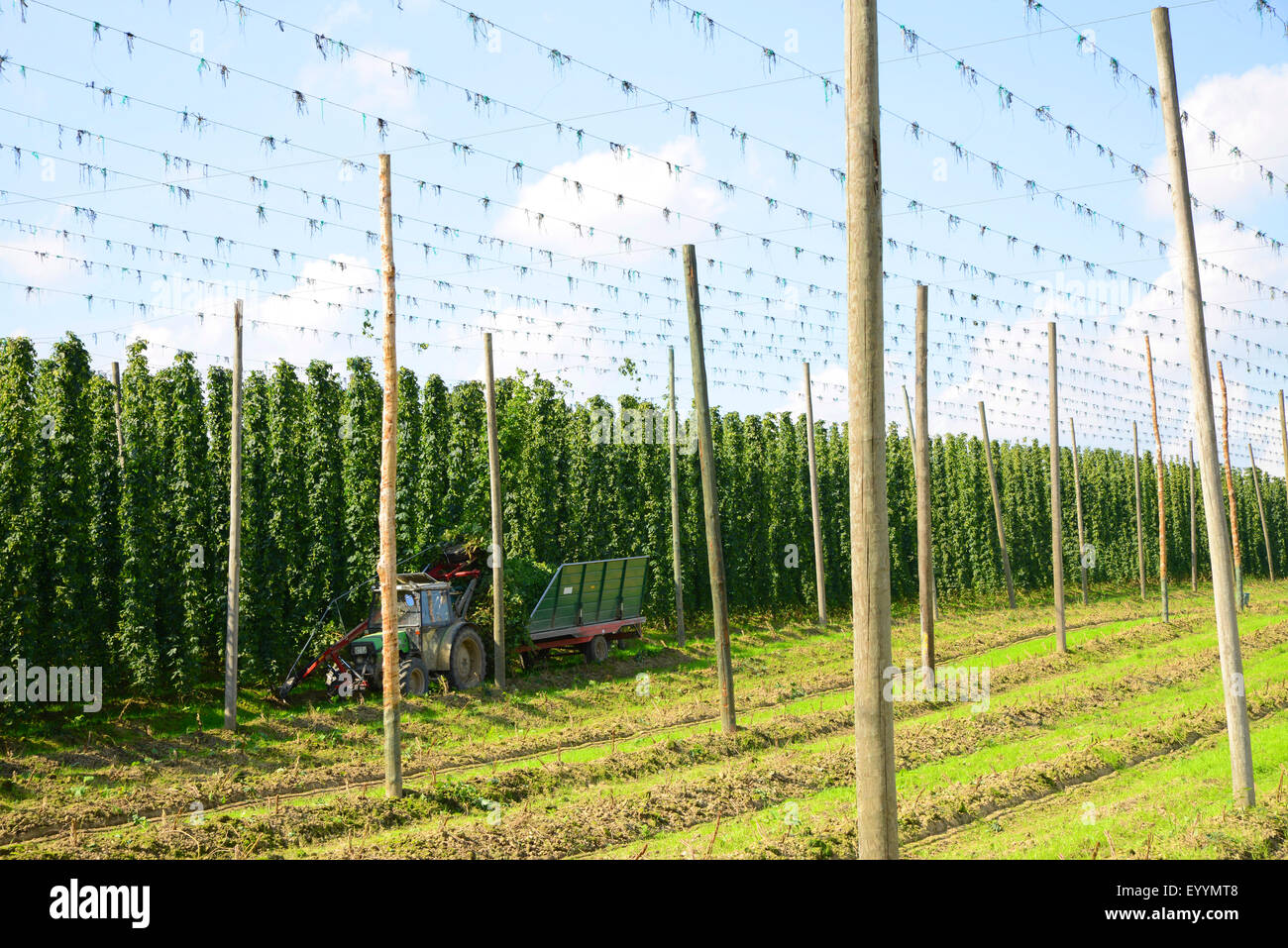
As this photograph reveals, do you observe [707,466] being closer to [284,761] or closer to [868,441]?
[284,761]

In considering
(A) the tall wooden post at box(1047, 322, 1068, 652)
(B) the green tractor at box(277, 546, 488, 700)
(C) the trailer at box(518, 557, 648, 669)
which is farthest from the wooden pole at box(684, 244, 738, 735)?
(A) the tall wooden post at box(1047, 322, 1068, 652)

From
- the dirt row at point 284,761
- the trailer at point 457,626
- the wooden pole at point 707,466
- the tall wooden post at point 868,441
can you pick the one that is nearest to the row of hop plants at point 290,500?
the trailer at point 457,626

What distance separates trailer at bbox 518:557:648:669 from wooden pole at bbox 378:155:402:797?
37.8ft

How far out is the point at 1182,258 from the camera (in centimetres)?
1266

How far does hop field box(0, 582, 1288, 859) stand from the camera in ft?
37.8

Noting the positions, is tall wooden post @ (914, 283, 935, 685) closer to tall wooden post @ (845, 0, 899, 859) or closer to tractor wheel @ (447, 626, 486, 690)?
tractor wheel @ (447, 626, 486, 690)

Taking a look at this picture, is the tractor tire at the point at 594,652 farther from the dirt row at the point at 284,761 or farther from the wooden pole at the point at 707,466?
the wooden pole at the point at 707,466

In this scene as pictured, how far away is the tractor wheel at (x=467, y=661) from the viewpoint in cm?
2222

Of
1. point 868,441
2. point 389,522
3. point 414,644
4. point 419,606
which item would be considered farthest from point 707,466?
point 868,441
